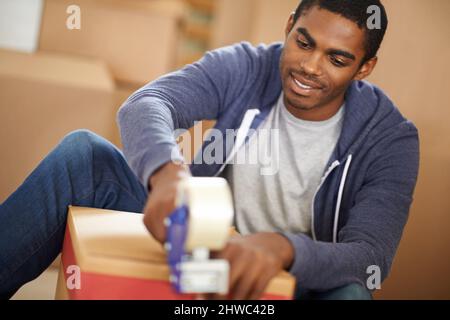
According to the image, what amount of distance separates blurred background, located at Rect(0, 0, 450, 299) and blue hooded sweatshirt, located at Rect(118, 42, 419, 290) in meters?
0.31

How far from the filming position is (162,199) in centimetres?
82

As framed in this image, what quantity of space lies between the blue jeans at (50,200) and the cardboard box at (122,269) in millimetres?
166

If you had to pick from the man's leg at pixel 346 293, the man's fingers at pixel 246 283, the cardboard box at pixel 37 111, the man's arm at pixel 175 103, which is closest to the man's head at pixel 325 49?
the man's arm at pixel 175 103

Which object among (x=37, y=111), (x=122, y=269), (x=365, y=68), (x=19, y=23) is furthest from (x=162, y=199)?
(x=19, y=23)

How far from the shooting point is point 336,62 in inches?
50.0

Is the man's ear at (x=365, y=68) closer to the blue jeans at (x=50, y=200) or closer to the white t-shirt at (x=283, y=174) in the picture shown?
the white t-shirt at (x=283, y=174)

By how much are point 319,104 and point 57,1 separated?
1.27 meters

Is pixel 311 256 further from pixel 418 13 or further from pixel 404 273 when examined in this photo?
pixel 418 13

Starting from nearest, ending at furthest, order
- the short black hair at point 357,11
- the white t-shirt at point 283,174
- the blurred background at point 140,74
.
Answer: the short black hair at point 357,11
the white t-shirt at point 283,174
the blurred background at point 140,74

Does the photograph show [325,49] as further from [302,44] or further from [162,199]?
[162,199]

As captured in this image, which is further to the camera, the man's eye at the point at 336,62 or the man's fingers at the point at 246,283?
the man's eye at the point at 336,62

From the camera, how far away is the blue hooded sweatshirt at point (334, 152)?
95 centimetres

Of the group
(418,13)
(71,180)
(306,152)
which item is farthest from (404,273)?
(71,180)

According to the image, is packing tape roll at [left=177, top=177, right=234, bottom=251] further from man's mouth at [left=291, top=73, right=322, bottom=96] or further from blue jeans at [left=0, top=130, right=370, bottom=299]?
man's mouth at [left=291, top=73, right=322, bottom=96]
